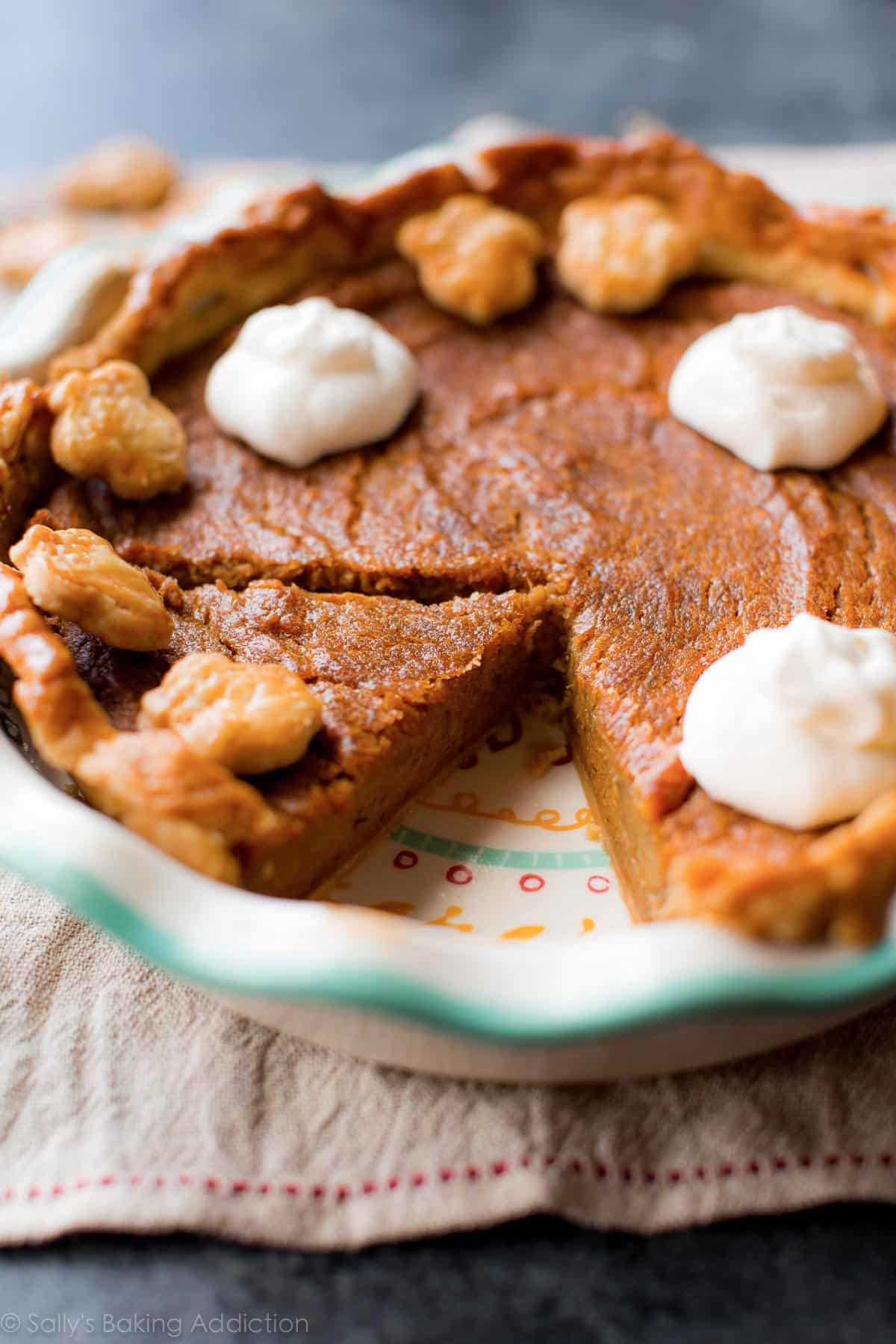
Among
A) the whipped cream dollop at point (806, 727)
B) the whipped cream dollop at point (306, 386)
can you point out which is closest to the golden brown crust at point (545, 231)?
the whipped cream dollop at point (306, 386)

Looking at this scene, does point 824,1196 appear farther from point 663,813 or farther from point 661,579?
point 661,579

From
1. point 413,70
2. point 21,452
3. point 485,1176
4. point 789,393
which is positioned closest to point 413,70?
point 413,70

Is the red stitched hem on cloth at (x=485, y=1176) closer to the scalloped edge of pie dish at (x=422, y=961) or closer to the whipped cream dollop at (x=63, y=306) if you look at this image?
the scalloped edge of pie dish at (x=422, y=961)

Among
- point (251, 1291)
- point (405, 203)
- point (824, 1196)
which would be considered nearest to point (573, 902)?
point (824, 1196)

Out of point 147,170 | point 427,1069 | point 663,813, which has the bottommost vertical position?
point 427,1069

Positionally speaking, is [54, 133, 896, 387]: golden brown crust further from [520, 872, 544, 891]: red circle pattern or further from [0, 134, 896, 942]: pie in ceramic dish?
[520, 872, 544, 891]: red circle pattern

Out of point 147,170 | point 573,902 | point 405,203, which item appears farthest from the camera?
point 147,170
